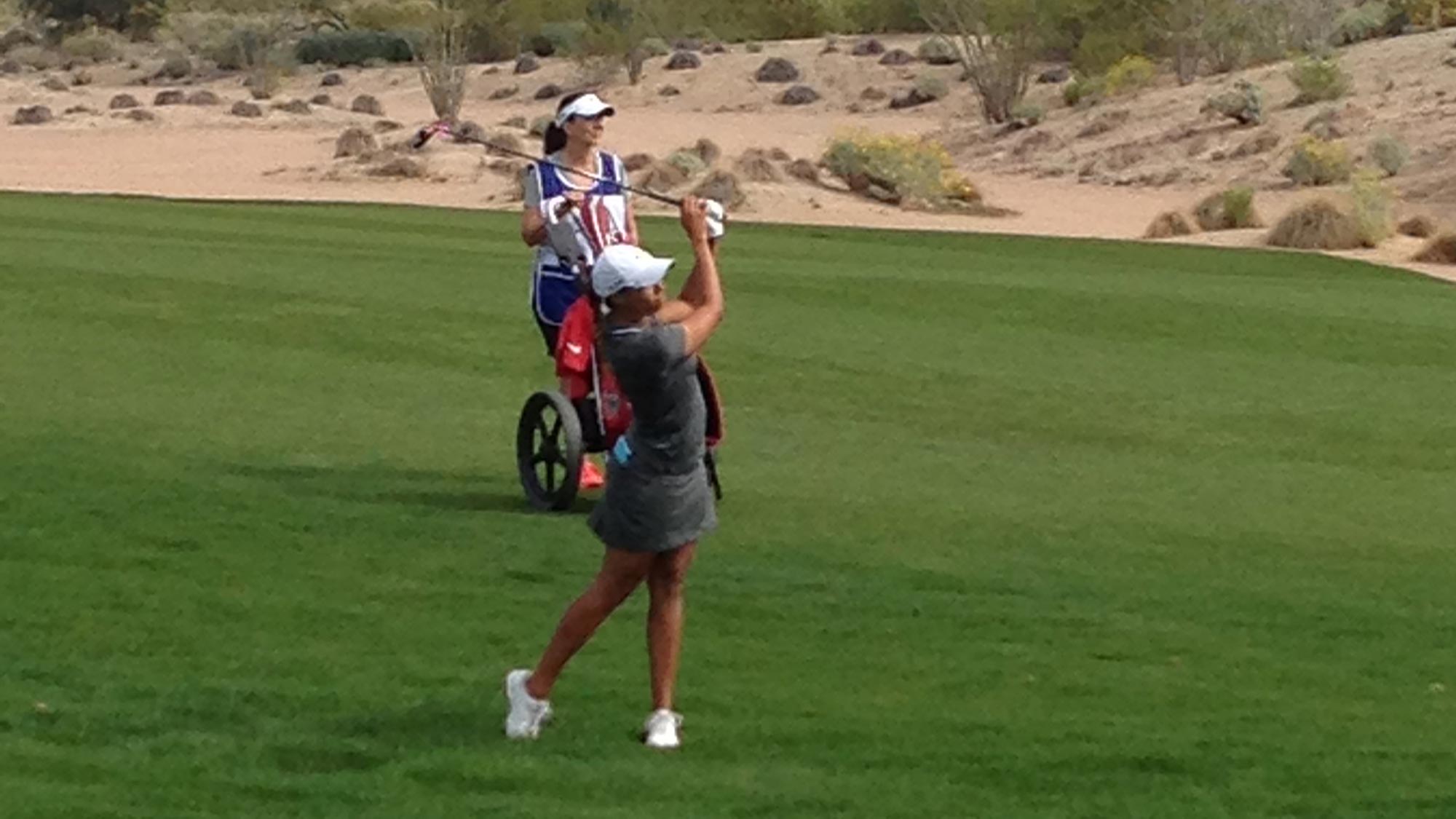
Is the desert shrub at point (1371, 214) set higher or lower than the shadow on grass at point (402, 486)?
lower

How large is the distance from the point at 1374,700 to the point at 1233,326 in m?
12.2

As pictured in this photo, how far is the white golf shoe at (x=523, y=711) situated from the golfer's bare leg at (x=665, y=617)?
0.35m

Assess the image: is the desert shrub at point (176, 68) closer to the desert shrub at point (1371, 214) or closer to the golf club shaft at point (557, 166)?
the desert shrub at point (1371, 214)

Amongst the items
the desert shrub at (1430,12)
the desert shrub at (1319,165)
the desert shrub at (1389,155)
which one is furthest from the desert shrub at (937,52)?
the desert shrub at (1319,165)

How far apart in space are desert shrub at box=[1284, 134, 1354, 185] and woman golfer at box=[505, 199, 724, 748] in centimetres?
3512

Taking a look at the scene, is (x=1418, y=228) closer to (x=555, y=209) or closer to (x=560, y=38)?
(x=555, y=209)

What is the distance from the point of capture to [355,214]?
111 feet

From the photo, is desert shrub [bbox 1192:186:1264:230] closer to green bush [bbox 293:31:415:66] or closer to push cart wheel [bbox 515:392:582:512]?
push cart wheel [bbox 515:392:582:512]

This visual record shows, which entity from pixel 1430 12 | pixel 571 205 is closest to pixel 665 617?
pixel 571 205

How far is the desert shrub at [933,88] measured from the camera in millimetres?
64188

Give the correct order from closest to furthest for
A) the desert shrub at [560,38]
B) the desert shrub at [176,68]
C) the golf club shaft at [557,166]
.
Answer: the golf club shaft at [557,166] < the desert shrub at [560,38] < the desert shrub at [176,68]

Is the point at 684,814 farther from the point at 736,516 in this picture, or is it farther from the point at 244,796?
the point at 736,516

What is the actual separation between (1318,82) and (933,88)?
15.7 m

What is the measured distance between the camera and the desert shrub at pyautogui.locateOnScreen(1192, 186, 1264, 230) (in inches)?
1387
